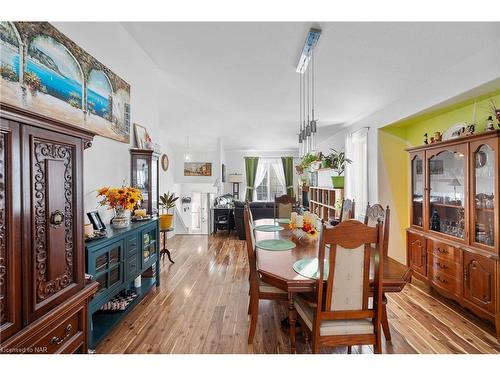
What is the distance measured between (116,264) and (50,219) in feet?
3.69

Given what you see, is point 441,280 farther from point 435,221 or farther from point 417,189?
point 417,189

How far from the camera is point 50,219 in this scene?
111 cm

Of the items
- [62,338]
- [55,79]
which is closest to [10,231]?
[62,338]

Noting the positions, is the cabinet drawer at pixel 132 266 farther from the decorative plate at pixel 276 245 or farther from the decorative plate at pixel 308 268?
the decorative plate at pixel 308 268

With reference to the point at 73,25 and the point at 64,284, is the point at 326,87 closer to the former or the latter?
the point at 73,25

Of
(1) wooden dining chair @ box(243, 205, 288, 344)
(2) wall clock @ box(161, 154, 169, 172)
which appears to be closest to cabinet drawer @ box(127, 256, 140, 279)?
(1) wooden dining chair @ box(243, 205, 288, 344)

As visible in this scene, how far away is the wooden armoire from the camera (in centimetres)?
93

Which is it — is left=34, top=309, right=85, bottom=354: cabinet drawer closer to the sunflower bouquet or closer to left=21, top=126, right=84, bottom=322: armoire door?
left=21, top=126, right=84, bottom=322: armoire door

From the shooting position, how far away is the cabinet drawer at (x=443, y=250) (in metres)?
2.33

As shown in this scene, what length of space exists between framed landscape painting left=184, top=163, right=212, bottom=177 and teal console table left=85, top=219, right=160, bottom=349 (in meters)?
3.94

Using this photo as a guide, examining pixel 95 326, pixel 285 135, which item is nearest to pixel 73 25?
pixel 95 326

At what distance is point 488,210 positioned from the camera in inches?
83.3

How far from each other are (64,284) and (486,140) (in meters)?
3.27

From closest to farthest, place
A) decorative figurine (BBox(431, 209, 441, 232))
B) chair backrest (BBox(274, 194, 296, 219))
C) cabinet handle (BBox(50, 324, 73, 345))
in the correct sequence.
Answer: cabinet handle (BBox(50, 324, 73, 345)), decorative figurine (BBox(431, 209, 441, 232)), chair backrest (BBox(274, 194, 296, 219))
